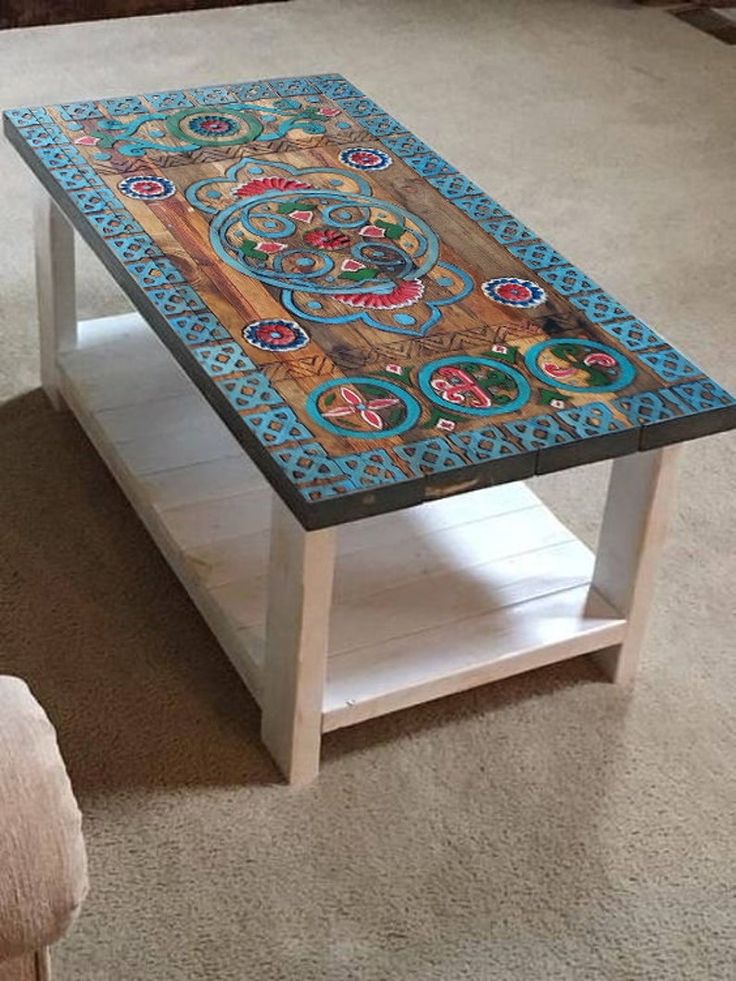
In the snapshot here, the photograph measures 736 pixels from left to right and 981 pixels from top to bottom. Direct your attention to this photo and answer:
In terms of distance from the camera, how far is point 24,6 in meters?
3.64

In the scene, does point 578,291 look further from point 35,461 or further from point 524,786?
point 35,461

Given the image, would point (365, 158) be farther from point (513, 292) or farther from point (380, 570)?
point (380, 570)

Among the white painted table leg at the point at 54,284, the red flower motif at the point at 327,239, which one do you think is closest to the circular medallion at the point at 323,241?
the red flower motif at the point at 327,239

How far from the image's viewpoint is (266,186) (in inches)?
79.4

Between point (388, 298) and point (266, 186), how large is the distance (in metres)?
0.32

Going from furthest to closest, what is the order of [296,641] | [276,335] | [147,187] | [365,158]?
[365,158] → [147,187] → [276,335] → [296,641]

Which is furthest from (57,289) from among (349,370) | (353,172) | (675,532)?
(675,532)

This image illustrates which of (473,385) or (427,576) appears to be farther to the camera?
(427,576)

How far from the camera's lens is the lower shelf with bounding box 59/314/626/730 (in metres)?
1.76

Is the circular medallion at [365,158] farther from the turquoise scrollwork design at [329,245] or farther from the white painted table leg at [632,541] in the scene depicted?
the white painted table leg at [632,541]

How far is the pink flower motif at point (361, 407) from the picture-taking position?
1595 millimetres

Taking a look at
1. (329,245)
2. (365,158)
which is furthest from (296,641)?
(365,158)

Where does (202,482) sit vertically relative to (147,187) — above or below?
below

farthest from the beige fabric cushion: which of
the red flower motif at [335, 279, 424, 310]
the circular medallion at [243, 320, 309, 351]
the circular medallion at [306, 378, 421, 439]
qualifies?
the red flower motif at [335, 279, 424, 310]
